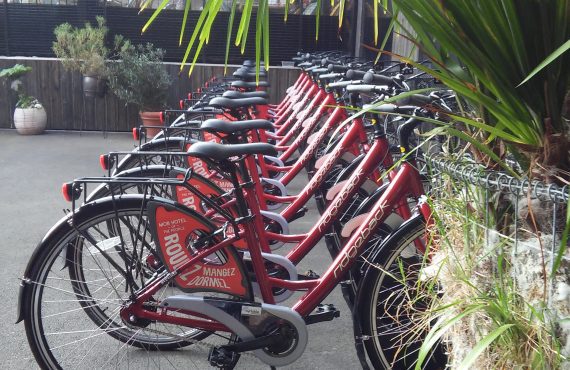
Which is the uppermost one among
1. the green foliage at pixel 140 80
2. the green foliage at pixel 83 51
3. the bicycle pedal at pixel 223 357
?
the green foliage at pixel 83 51

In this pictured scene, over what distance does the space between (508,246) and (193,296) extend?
66.0 inches

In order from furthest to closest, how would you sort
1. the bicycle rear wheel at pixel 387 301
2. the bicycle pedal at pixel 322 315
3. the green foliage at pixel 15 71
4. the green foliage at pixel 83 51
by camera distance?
1. the green foliage at pixel 15 71
2. the green foliage at pixel 83 51
3. the bicycle pedal at pixel 322 315
4. the bicycle rear wheel at pixel 387 301

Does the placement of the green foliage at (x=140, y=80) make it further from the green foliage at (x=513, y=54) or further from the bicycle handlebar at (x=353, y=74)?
the green foliage at (x=513, y=54)

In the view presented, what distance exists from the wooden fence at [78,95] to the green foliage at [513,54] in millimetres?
9260

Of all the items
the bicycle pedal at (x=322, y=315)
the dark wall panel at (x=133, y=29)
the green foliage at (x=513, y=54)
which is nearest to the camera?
the green foliage at (x=513, y=54)

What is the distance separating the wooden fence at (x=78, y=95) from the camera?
1033 cm

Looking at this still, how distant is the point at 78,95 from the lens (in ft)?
34.1

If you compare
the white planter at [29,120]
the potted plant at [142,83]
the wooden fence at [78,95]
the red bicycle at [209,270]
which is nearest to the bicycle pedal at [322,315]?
the red bicycle at [209,270]

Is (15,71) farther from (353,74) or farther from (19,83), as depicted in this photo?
(353,74)

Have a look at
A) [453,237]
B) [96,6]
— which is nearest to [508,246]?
[453,237]

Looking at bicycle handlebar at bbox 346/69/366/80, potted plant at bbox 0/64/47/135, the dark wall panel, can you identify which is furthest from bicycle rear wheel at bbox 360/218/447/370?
the dark wall panel

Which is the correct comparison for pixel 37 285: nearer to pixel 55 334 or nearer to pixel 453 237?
pixel 55 334

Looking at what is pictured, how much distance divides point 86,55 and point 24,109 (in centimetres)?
122

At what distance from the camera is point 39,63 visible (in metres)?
10.3
